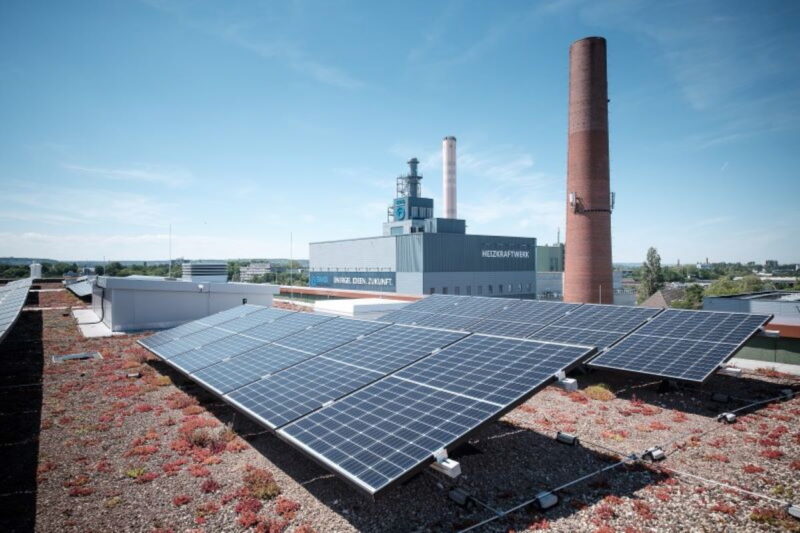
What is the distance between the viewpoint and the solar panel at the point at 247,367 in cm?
1394

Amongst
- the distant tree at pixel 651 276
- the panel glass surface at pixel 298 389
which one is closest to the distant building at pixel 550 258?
the distant tree at pixel 651 276

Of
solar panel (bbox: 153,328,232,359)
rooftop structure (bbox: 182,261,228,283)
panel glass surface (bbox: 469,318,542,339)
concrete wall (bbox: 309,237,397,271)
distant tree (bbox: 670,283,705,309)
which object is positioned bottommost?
distant tree (bbox: 670,283,705,309)

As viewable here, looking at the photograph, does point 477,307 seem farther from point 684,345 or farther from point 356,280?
point 356,280

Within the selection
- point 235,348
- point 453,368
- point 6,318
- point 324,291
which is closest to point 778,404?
point 453,368

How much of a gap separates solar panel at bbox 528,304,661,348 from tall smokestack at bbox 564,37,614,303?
52.0ft

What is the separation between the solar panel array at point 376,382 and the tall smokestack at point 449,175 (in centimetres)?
5921

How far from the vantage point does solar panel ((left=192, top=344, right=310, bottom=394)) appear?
13.9 meters

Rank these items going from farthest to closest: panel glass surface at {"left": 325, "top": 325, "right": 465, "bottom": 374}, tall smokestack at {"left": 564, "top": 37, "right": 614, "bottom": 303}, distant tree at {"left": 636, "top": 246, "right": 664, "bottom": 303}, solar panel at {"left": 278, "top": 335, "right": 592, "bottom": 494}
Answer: distant tree at {"left": 636, "top": 246, "right": 664, "bottom": 303}, tall smokestack at {"left": 564, "top": 37, "right": 614, "bottom": 303}, panel glass surface at {"left": 325, "top": 325, "right": 465, "bottom": 374}, solar panel at {"left": 278, "top": 335, "right": 592, "bottom": 494}

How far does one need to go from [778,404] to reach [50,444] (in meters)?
26.5

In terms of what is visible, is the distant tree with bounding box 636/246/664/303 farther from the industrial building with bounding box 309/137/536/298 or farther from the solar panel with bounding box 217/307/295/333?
the solar panel with bounding box 217/307/295/333

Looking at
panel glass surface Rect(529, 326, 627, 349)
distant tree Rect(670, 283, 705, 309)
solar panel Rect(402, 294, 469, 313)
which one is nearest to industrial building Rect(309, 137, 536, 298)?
distant tree Rect(670, 283, 705, 309)

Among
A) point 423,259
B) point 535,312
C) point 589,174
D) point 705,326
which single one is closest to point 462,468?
point 705,326

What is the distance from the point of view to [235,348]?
17828mm

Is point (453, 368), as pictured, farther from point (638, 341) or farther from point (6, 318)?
point (6, 318)
